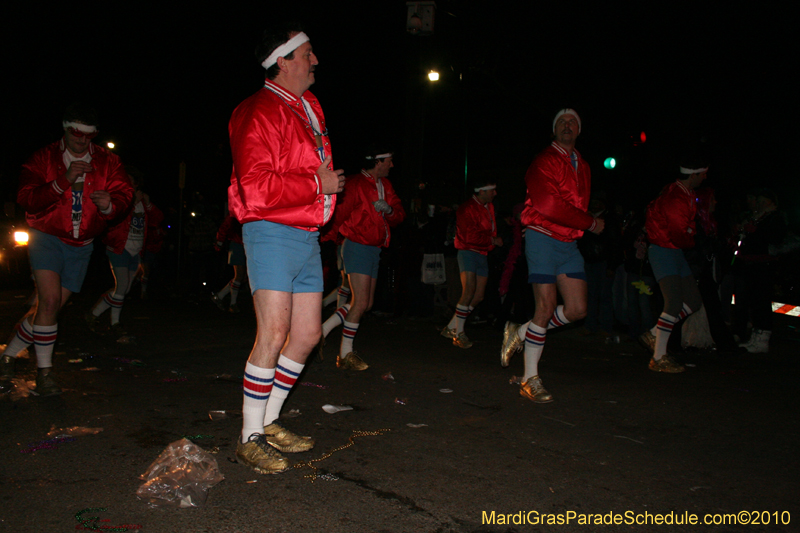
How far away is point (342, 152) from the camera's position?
68.5ft

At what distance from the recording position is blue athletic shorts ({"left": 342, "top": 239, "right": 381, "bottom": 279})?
5672 mm

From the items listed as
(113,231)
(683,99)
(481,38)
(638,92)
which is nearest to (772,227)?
(638,92)

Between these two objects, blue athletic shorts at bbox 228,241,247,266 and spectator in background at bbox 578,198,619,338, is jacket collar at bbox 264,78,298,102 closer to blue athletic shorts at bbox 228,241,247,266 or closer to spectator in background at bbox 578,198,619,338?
spectator in background at bbox 578,198,619,338

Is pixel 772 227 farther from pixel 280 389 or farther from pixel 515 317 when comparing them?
pixel 280 389

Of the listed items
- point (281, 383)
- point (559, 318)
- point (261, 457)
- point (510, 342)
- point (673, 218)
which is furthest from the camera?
point (673, 218)

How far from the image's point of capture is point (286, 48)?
317 cm

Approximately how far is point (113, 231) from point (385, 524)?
4.81 m

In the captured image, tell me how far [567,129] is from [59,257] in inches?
155

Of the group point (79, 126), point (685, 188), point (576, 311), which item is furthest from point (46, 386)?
point (685, 188)

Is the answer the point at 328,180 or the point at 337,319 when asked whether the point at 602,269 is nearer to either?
the point at 337,319

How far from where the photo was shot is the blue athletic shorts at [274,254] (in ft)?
9.97

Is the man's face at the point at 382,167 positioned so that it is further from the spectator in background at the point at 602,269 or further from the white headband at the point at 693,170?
the spectator in background at the point at 602,269

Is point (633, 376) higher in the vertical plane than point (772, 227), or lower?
lower

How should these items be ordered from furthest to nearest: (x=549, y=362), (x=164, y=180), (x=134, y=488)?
(x=164, y=180) < (x=549, y=362) < (x=134, y=488)
